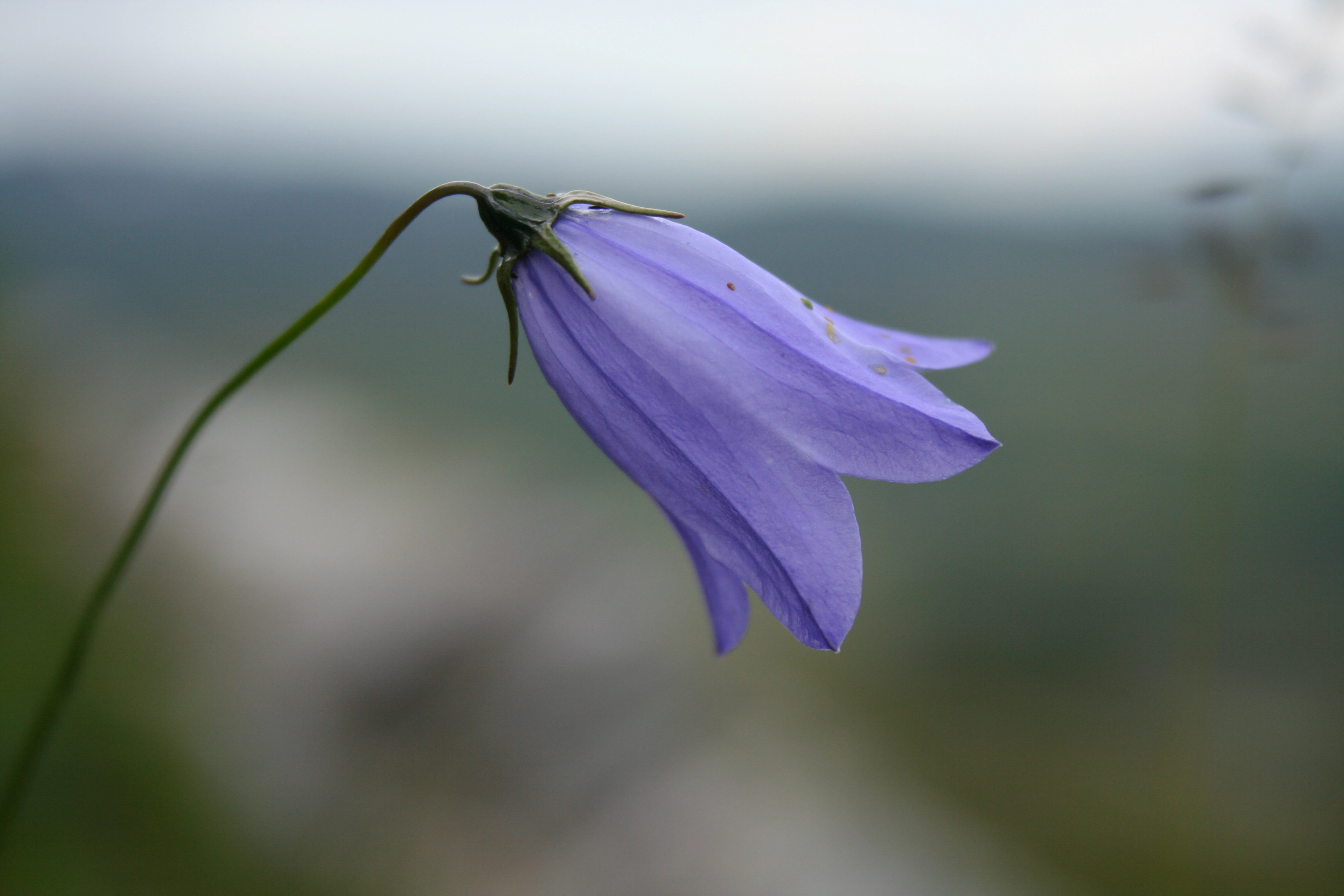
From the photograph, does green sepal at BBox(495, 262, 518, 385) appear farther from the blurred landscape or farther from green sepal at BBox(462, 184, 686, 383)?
the blurred landscape

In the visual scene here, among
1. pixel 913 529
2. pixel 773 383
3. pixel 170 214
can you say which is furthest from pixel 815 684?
pixel 170 214

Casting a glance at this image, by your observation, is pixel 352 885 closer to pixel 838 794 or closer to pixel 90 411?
pixel 838 794

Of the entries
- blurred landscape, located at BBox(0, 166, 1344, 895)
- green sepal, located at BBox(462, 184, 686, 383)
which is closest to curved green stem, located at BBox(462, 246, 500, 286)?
green sepal, located at BBox(462, 184, 686, 383)

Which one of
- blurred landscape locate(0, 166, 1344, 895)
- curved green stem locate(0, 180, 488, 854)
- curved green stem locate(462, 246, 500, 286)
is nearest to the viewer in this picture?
curved green stem locate(0, 180, 488, 854)

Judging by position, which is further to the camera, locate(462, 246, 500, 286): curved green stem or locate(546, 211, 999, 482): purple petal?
locate(462, 246, 500, 286): curved green stem

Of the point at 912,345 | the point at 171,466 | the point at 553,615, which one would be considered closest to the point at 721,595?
the point at 912,345

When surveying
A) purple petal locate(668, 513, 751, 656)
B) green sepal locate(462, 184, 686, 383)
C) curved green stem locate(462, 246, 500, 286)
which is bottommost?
purple petal locate(668, 513, 751, 656)

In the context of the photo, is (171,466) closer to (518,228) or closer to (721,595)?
(518,228)
